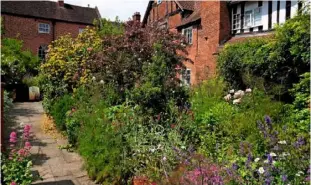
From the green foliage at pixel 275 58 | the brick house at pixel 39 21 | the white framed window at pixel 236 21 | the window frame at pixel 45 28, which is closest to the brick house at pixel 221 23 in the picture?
the white framed window at pixel 236 21

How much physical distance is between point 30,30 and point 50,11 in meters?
3.17

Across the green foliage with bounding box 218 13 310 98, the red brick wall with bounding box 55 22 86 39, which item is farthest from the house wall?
the red brick wall with bounding box 55 22 86 39

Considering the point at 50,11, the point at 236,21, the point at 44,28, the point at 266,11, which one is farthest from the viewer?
the point at 50,11

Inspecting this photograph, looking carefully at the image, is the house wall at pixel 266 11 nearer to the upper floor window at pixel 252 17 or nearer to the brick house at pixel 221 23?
the brick house at pixel 221 23

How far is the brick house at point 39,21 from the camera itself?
91.1 feet

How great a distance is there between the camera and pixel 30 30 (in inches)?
1132

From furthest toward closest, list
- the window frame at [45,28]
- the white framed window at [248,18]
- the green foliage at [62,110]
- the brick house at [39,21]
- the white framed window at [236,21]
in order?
the window frame at [45,28]
the brick house at [39,21]
the white framed window at [236,21]
the white framed window at [248,18]
the green foliage at [62,110]

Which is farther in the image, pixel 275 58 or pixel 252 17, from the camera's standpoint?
pixel 252 17

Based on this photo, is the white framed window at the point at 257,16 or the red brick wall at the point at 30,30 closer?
the white framed window at the point at 257,16

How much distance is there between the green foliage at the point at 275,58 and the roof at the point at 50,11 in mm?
24181

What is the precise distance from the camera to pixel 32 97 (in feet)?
53.9

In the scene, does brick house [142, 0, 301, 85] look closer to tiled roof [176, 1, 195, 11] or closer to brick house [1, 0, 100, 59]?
tiled roof [176, 1, 195, 11]

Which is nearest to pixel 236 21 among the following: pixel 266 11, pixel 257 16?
pixel 257 16

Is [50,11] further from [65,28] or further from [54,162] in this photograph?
[54,162]
